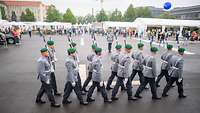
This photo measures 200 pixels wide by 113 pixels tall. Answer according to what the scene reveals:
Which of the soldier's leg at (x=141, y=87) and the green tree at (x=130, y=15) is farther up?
the green tree at (x=130, y=15)

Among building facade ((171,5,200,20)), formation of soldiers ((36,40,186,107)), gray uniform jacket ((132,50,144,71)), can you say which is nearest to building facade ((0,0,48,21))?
building facade ((171,5,200,20))

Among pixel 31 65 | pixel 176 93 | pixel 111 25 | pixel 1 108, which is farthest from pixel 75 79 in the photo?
pixel 111 25

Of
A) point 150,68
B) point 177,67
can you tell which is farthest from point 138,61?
point 177,67

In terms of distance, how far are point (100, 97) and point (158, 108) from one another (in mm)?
2021

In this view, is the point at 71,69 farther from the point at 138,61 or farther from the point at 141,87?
the point at 138,61

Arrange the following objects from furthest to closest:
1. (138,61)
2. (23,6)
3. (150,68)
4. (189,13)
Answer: (23,6) < (189,13) < (138,61) < (150,68)

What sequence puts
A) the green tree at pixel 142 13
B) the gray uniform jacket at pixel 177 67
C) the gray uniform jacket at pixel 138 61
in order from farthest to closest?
the green tree at pixel 142 13, the gray uniform jacket at pixel 138 61, the gray uniform jacket at pixel 177 67

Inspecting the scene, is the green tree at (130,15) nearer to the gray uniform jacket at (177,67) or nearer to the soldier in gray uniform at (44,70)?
the gray uniform jacket at (177,67)

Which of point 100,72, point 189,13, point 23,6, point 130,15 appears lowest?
point 100,72

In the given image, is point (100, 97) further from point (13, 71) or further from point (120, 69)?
point (13, 71)

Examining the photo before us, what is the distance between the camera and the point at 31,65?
13.2 m

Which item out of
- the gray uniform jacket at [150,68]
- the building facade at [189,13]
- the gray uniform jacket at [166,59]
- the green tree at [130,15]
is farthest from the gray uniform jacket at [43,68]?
the green tree at [130,15]

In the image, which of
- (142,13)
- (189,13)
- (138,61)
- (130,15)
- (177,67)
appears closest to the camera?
(177,67)

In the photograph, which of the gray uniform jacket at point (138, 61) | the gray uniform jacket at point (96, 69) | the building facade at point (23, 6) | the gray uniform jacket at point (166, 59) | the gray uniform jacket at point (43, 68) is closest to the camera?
the gray uniform jacket at point (43, 68)
